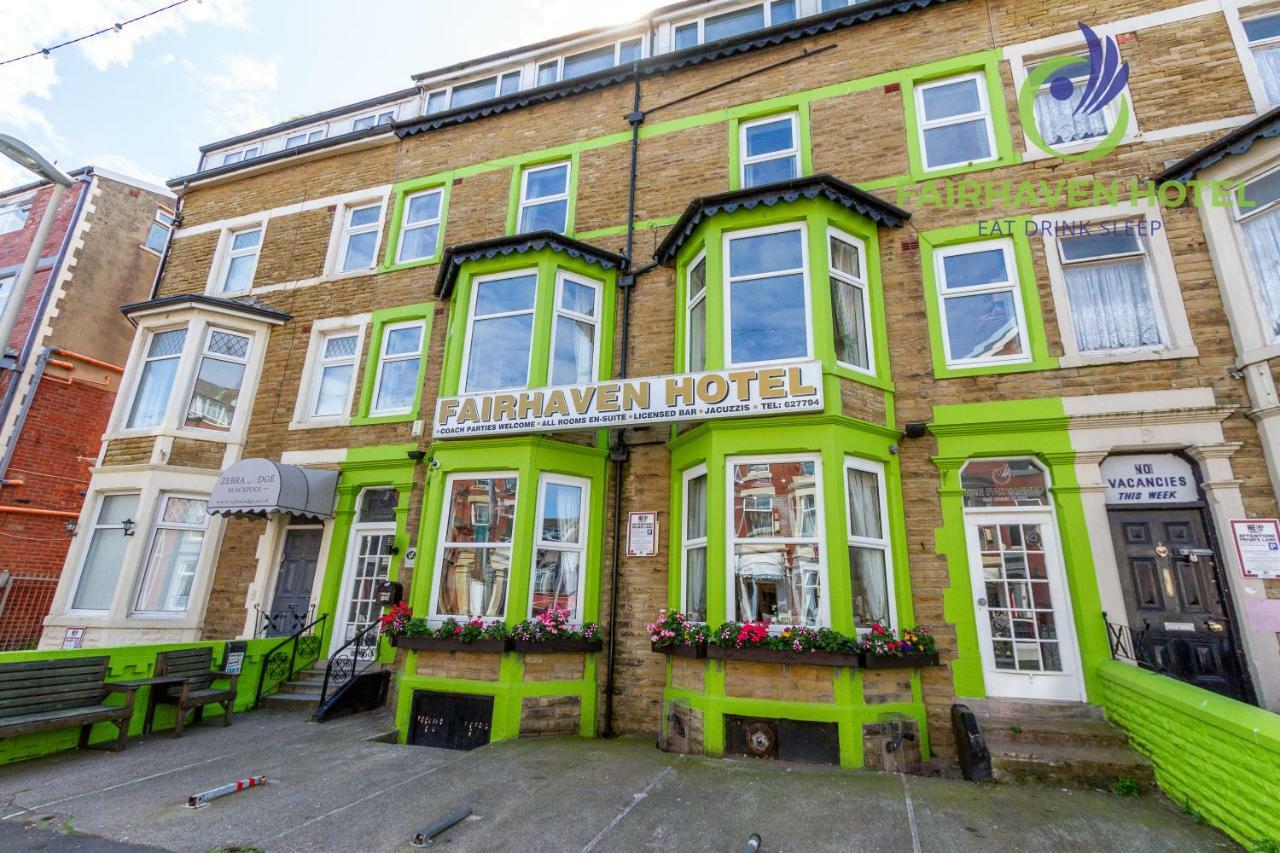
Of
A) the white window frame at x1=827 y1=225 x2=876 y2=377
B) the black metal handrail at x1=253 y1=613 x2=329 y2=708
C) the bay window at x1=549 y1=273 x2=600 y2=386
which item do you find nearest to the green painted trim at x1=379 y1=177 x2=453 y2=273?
the bay window at x1=549 y1=273 x2=600 y2=386

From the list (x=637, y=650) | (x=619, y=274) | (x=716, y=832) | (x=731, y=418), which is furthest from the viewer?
(x=619, y=274)

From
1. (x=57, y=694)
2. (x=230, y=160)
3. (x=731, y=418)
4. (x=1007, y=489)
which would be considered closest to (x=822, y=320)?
(x=731, y=418)

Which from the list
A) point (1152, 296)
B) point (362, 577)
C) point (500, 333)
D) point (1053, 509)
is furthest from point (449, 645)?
point (1152, 296)

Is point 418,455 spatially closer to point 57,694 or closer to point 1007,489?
point 57,694

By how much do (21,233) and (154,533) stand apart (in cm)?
1489

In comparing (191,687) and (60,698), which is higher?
(60,698)

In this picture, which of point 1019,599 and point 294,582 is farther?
point 294,582

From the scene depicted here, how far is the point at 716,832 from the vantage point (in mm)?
4461

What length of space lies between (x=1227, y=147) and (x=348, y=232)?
1468 cm

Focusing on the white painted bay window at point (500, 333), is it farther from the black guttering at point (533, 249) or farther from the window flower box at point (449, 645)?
the window flower box at point (449, 645)

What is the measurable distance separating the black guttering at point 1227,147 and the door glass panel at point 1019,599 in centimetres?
505

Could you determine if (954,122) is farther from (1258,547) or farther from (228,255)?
(228,255)

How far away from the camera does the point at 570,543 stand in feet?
27.4

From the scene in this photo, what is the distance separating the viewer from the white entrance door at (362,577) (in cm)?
1017
